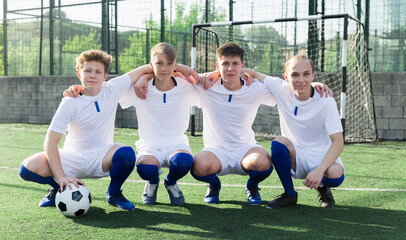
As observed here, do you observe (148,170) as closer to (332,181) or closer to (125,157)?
(125,157)

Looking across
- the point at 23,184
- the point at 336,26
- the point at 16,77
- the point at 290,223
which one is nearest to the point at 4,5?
the point at 16,77

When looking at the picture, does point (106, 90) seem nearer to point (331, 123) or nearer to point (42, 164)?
point (42, 164)

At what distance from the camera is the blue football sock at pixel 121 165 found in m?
3.03

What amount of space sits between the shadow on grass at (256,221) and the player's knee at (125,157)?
316mm

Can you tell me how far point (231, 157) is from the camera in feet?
11.2

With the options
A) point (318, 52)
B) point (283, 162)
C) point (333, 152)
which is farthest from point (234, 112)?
point (318, 52)

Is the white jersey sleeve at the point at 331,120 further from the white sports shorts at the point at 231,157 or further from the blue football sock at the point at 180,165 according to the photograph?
the blue football sock at the point at 180,165

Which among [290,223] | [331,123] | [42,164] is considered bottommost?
[290,223]

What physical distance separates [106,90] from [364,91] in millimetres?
5454

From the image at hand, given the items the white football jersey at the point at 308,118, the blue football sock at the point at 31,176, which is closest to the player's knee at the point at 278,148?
the white football jersey at the point at 308,118

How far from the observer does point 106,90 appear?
3.32 m

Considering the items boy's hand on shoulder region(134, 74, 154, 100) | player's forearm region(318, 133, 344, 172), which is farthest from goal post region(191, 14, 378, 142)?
player's forearm region(318, 133, 344, 172)

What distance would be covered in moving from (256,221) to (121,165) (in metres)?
0.93

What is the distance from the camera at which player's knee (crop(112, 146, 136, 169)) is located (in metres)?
3.02
